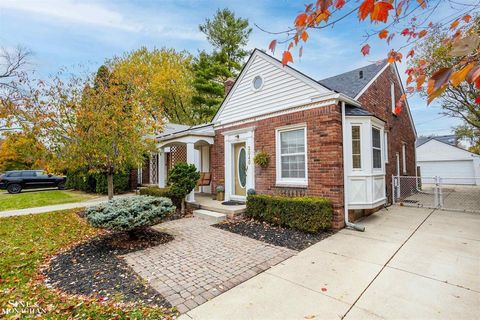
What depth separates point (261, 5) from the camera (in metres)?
4.66

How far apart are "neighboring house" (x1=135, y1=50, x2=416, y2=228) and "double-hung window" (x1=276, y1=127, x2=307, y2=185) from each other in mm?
31

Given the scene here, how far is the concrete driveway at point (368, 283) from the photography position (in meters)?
2.76

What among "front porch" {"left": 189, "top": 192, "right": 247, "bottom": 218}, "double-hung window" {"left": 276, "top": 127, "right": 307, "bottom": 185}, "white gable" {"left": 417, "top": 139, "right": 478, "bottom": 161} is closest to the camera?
"double-hung window" {"left": 276, "top": 127, "right": 307, "bottom": 185}

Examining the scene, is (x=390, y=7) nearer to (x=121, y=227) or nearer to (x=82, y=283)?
(x=82, y=283)

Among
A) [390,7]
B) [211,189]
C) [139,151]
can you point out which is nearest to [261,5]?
[390,7]

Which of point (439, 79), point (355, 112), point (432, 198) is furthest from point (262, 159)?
point (432, 198)

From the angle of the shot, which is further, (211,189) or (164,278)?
(211,189)

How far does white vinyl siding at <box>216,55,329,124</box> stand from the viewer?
291 inches

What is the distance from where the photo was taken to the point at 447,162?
23812mm

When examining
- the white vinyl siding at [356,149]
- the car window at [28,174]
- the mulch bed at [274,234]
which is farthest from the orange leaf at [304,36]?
the car window at [28,174]

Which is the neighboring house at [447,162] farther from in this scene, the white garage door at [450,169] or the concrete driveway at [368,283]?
the concrete driveway at [368,283]

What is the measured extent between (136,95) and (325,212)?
24.3 ft

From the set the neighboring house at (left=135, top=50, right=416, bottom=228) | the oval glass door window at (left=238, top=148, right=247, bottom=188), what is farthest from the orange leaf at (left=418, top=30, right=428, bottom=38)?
the oval glass door window at (left=238, top=148, right=247, bottom=188)

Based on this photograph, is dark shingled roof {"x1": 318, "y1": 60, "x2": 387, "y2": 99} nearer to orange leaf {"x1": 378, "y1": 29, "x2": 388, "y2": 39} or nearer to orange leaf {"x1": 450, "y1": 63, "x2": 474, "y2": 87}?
orange leaf {"x1": 378, "y1": 29, "x2": 388, "y2": 39}
